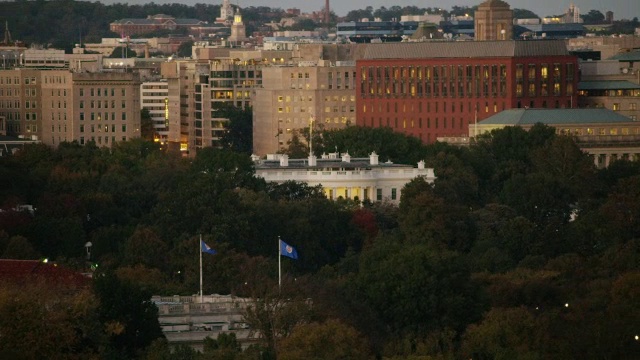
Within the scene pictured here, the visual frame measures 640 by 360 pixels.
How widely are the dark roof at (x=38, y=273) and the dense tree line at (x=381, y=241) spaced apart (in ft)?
9.39

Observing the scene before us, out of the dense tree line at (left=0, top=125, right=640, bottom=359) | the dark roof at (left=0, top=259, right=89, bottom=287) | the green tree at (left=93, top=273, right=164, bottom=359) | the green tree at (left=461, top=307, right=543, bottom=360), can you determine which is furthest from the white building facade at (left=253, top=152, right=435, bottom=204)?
the green tree at (left=93, top=273, right=164, bottom=359)

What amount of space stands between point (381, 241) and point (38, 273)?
34.4 m

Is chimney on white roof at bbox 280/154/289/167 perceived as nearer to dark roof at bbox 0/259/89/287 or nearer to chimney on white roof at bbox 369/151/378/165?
chimney on white roof at bbox 369/151/378/165

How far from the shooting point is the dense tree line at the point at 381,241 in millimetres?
101562

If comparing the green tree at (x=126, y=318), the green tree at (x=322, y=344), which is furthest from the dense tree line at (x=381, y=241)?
the green tree at (x=126, y=318)

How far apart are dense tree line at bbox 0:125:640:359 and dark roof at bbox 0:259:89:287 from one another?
2863 mm

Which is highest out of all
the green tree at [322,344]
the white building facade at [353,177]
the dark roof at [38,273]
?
the dark roof at [38,273]

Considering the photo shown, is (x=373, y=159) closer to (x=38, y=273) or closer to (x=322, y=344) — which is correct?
(x=38, y=273)

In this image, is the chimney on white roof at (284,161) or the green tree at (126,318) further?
the chimney on white roof at (284,161)

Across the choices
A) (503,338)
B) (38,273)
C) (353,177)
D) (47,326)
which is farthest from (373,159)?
(47,326)

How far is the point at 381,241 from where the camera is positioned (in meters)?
138

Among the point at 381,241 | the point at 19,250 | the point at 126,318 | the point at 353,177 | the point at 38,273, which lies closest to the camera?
the point at 126,318

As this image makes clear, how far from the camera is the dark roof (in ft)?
342

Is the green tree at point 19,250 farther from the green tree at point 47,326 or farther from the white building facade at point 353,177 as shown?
the white building facade at point 353,177
